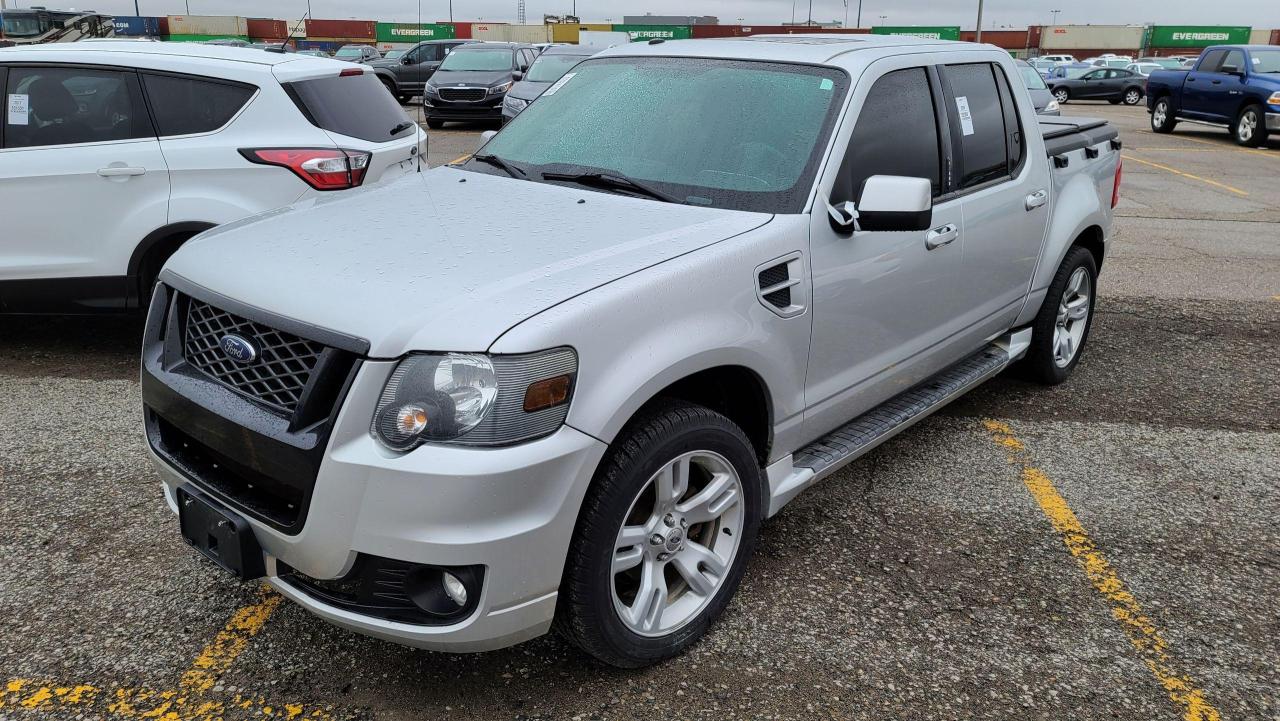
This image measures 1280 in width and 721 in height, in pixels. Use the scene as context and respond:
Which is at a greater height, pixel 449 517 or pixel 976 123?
pixel 976 123

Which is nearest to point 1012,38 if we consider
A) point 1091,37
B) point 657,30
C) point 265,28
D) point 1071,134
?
point 1091,37

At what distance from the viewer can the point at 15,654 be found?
2.86m

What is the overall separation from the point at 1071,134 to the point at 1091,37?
282 feet

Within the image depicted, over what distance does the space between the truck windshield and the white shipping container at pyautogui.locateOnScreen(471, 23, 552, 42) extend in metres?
73.3

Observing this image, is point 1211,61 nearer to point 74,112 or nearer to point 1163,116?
point 1163,116

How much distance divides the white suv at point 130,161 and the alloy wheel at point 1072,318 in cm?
382

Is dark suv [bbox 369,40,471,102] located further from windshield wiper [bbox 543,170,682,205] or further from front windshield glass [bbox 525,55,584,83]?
windshield wiper [bbox 543,170,682,205]

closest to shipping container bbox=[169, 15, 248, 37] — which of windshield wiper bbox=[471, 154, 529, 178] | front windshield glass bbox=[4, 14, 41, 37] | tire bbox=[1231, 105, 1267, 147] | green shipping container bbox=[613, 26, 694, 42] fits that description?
green shipping container bbox=[613, 26, 694, 42]

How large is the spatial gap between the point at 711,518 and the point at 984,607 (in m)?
1.03

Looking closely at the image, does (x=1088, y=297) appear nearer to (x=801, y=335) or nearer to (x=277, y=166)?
(x=801, y=335)

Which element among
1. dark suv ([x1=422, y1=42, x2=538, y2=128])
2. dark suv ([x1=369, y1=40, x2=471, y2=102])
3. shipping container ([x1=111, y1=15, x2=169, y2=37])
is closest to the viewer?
dark suv ([x1=422, y1=42, x2=538, y2=128])

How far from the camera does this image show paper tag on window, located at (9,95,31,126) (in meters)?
5.13

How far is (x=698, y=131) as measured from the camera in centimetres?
346

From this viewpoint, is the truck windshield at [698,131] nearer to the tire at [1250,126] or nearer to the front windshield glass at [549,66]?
the front windshield glass at [549,66]
